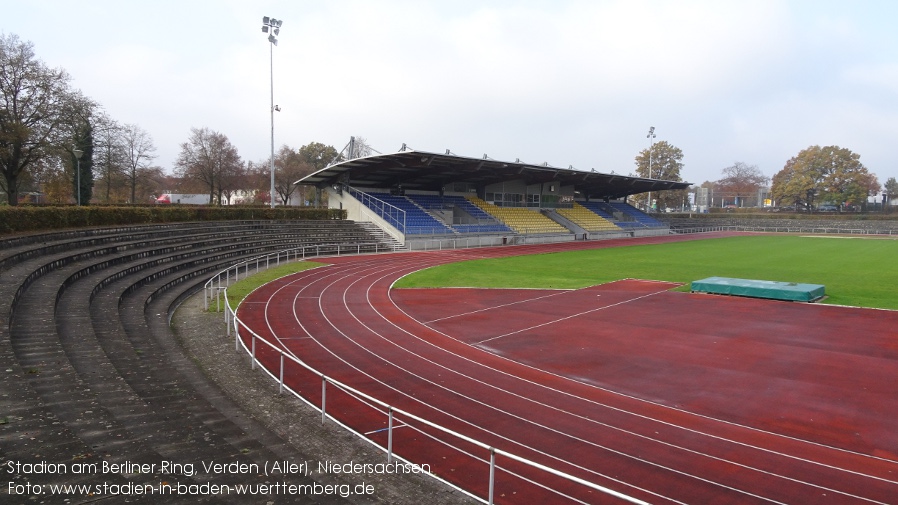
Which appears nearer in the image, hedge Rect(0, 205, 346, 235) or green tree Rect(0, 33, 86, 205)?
hedge Rect(0, 205, 346, 235)

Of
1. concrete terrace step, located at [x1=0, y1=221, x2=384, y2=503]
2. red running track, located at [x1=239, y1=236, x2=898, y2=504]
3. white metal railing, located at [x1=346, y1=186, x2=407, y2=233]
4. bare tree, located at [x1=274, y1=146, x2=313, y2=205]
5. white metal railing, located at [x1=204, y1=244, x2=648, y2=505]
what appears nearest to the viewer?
white metal railing, located at [x1=204, y1=244, x2=648, y2=505]

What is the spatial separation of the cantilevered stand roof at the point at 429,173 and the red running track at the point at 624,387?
2236 centimetres

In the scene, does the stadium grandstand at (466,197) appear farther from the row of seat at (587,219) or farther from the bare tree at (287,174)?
the bare tree at (287,174)

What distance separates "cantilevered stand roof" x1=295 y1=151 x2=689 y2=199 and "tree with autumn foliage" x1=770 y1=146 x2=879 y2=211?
165 feet

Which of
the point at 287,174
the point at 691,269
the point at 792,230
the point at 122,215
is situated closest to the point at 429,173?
the point at 691,269

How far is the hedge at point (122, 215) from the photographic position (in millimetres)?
21359

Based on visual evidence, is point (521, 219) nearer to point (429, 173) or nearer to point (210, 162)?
point (429, 173)

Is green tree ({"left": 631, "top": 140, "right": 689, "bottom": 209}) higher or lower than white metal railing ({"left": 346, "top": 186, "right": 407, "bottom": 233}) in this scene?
higher

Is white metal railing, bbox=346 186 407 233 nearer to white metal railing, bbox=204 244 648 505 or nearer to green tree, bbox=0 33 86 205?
white metal railing, bbox=204 244 648 505

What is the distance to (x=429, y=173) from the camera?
1887 inches

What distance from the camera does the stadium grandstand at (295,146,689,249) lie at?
143 feet

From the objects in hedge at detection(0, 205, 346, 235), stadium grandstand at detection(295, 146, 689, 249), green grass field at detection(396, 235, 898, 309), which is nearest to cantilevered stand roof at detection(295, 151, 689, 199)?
stadium grandstand at detection(295, 146, 689, 249)

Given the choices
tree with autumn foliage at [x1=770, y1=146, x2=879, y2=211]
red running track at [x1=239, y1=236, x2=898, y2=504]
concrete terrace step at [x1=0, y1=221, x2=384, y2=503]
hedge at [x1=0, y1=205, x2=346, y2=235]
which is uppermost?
tree with autumn foliage at [x1=770, y1=146, x2=879, y2=211]

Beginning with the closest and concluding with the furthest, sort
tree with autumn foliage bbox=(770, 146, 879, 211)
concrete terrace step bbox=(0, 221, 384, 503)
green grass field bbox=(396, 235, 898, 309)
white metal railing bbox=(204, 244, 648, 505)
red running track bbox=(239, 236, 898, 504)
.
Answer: white metal railing bbox=(204, 244, 648, 505), concrete terrace step bbox=(0, 221, 384, 503), red running track bbox=(239, 236, 898, 504), green grass field bbox=(396, 235, 898, 309), tree with autumn foliage bbox=(770, 146, 879, 211)
